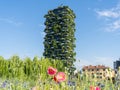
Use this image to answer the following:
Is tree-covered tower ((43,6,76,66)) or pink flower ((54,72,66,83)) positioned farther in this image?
tree-covered tower ((43,6,76,66))

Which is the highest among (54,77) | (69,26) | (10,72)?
(69,26)

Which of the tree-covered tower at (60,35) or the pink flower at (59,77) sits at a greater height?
the tree-covered tower at (60,35)

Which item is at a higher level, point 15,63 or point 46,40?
point 46,40

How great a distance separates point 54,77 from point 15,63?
60.6 ft

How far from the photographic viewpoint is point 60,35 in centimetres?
4109

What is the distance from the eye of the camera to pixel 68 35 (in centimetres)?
4044

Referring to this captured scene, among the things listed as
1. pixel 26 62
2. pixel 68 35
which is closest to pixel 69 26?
pixel 68 35

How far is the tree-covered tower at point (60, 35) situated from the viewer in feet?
131

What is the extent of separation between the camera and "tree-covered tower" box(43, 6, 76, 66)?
39.9 meters

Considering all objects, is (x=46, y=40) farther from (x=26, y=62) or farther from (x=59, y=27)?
(x=26, y=62)

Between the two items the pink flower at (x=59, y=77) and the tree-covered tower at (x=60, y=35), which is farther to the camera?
the tree-covered tower at (x=60, y=35)

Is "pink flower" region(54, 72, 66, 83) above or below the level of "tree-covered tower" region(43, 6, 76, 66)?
below

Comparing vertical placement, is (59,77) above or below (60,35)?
below

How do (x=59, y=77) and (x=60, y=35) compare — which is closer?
(x=59, y=77)
